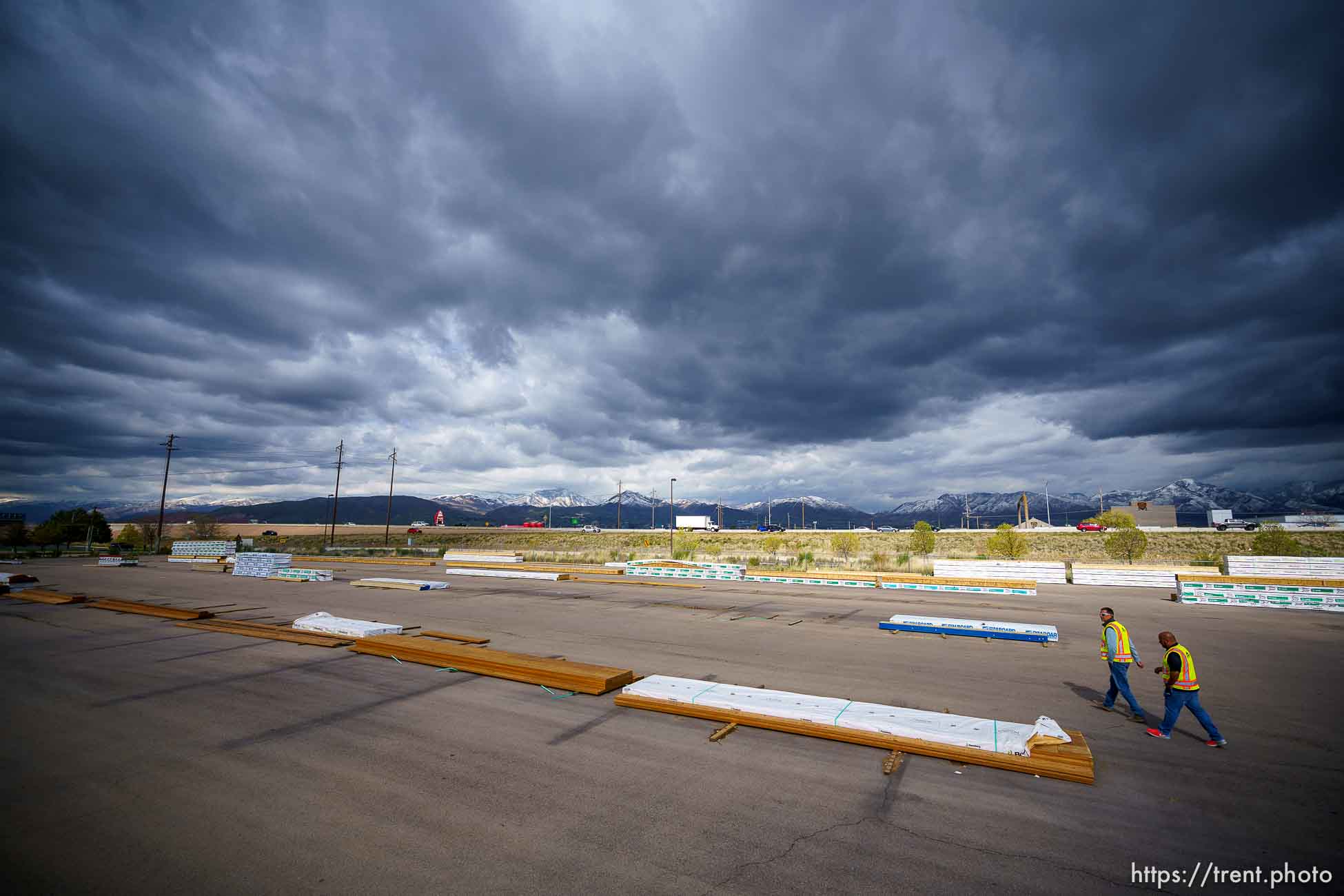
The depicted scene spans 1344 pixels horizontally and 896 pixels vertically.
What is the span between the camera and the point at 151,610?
20.2 m

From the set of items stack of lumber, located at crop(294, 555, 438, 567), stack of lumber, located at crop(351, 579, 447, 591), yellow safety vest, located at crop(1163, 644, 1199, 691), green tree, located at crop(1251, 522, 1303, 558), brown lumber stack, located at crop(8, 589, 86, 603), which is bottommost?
stack of lumber, located at crop(294, 555, 438, 567)

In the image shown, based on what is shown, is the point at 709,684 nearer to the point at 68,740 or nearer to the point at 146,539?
the point at 68,740

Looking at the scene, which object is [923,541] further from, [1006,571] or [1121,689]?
[1121,689]

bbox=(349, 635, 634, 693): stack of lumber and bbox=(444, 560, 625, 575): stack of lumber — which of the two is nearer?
bbox=(349, 635, 634, 693): stack of lumber

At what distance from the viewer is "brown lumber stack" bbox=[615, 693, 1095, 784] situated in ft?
23.5

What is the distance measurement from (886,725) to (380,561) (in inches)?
2132

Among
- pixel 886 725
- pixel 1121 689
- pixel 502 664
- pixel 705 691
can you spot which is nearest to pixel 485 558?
pixel 502 664

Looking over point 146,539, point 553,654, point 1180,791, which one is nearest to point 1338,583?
point 1180,791

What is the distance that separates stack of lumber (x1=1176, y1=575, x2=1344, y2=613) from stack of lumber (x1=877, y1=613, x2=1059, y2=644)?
52.9 feet

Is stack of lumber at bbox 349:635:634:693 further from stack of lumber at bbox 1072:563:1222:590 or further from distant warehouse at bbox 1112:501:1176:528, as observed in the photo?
distant warehouse at bbox 1112:501:1176:528

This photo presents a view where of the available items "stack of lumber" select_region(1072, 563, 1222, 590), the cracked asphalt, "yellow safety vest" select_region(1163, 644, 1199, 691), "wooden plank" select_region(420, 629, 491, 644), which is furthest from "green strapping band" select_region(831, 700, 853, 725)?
"stack of lumber" select_region(1072, 563, 1222, 590)

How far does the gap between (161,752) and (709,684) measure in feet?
27.2

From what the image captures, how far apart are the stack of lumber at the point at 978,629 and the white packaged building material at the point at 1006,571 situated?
17.6m

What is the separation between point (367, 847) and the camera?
217 inches
